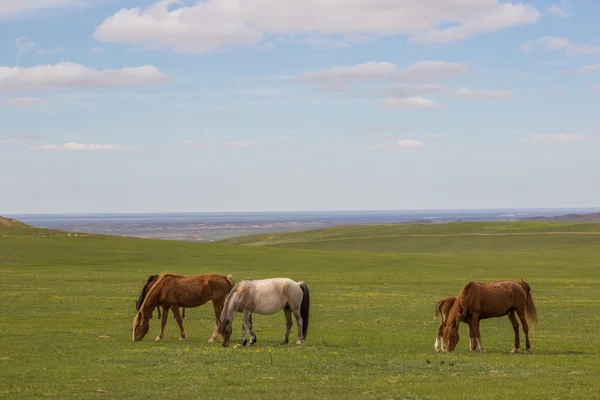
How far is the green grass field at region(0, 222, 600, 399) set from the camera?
620 inches

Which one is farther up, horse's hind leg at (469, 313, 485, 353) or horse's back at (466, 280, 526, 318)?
horse's back at (466, 280, 526, 318)

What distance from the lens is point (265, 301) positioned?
22.3 m

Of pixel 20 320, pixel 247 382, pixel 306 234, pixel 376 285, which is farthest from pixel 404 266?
pixel 306 234

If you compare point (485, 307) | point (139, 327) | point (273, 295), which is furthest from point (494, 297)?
point (139, 327)

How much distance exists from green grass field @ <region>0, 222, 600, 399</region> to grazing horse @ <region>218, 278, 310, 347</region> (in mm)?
838

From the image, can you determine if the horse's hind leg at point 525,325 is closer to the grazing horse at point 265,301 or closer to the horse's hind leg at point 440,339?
the horse's hind leg at point 440,339

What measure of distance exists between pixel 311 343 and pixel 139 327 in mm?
5085

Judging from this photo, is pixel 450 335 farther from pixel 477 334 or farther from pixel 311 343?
pixel 311 343

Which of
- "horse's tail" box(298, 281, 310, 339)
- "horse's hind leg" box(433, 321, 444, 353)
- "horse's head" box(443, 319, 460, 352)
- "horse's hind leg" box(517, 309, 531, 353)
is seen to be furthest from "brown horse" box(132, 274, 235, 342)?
"horse's hind leg" box(517, 309, 531, 353)

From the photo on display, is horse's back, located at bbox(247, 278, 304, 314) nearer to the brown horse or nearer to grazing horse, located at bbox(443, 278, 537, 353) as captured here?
the brown horse

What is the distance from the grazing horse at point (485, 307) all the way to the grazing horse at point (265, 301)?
4163 mm

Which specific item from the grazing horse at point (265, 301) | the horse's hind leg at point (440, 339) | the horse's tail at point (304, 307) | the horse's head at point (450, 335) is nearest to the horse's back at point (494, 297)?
the horse's head at point (450, 335)

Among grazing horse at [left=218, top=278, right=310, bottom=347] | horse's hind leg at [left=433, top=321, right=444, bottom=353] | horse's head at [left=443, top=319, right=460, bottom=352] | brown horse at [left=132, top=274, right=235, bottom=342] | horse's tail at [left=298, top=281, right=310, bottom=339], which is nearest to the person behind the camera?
horse's head at [left=443, top=319, right=460, bottom=352]

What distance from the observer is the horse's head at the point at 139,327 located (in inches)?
906
